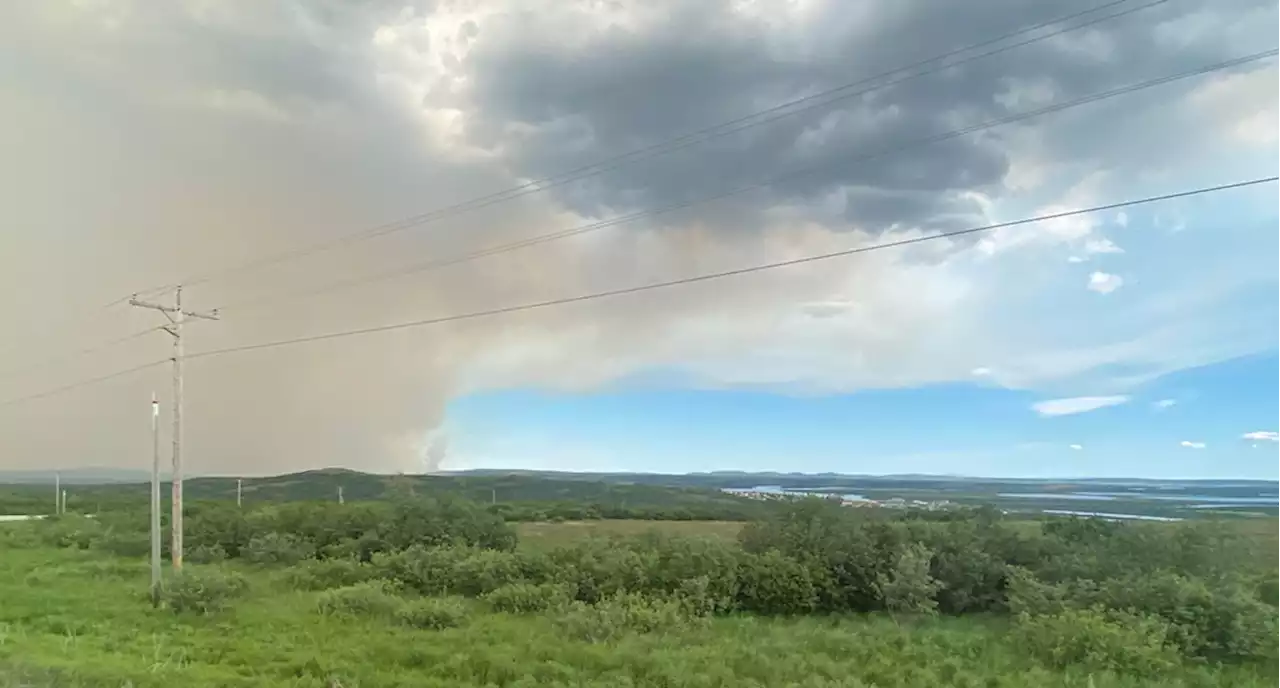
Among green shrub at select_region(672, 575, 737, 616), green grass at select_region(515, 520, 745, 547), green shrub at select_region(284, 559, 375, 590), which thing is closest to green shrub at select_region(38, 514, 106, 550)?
green shrub at select_region(284, 559, 375, 590)

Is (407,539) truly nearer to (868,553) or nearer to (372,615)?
(372,615)

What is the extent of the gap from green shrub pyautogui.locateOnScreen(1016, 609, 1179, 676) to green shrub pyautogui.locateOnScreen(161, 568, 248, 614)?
18.5m

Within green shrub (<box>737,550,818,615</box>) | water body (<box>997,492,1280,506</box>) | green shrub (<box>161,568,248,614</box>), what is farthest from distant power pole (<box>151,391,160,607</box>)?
water body (<box>997,492,1280,506</box>)

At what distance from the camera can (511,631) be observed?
19.5 meters

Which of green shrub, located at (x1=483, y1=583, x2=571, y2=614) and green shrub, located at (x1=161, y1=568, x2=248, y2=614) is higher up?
green shrub, located at (x1=161, y1=568, x2=248, y2=614)

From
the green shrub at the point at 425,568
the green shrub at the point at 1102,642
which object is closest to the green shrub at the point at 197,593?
the green shrub at the point at 425,568

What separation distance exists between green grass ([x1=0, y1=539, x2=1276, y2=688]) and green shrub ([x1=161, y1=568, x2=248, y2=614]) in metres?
0.45

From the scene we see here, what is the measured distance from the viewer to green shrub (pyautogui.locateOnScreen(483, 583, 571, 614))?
2330 cm

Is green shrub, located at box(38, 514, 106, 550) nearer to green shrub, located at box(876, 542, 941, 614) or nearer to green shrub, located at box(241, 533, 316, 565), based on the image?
green shrub, located at box(241, 533, 316, 565)

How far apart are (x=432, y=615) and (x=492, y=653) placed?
474 centimetres

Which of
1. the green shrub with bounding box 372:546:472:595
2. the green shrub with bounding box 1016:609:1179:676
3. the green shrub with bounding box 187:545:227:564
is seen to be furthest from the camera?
the green shrub with bounding box 187:545:227:564

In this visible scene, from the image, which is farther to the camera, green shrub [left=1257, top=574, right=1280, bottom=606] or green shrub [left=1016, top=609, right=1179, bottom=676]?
green shrub [left=1257, top=574, right=1280, bottom=606]

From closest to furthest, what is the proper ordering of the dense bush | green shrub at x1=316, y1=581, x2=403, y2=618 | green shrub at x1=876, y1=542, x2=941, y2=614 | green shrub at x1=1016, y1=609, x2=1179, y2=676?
1. green shrub at x1=1016, y1=609, x2=1179, y2=676
2. the dense bush
3. green shrub at x1=316, y1=581, x2=403, y2=618
4. green shrub at x1=876, y1=542, x2=941, y2=614

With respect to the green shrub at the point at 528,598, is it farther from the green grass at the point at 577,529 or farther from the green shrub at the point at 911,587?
the green grass at the point at 577,529
